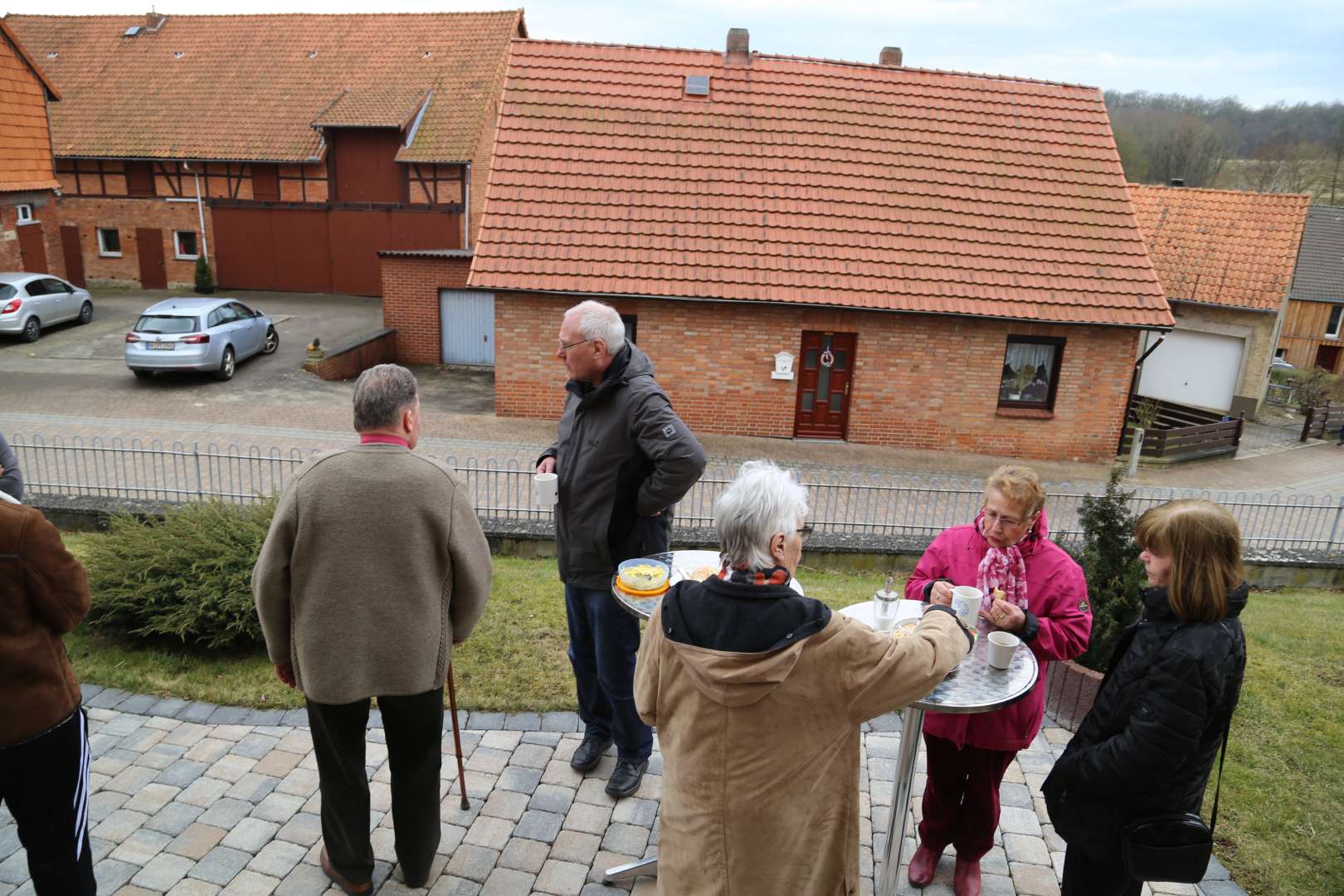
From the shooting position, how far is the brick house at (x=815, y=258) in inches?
563

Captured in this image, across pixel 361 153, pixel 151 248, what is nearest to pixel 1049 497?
pixel 361 153

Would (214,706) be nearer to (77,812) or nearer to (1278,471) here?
(77,812)

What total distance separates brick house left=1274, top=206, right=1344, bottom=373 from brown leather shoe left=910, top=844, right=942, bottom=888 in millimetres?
39614

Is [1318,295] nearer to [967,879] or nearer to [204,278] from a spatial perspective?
[204,278]

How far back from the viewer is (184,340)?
52.9 ft

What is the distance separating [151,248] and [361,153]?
716 centimetres

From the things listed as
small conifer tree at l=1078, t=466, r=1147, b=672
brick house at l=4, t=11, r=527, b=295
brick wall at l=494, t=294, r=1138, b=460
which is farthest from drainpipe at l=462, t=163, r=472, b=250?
small conifer tree at l=1078, t=466, r=1147, b=672

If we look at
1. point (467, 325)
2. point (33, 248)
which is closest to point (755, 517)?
point (467, 325)

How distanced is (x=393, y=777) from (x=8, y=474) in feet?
10.1

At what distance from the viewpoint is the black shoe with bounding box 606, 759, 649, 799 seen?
4391 mm

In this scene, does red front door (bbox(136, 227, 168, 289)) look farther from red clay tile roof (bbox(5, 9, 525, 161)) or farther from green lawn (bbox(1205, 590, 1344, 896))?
green lawn (bbox(1205, 590, 1344, 896))

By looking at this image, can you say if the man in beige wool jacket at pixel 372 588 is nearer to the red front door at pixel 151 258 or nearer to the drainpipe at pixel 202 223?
the drainpipe at pixel 202 223

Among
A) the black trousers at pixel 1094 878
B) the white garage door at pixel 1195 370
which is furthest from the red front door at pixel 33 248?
the white garage door at pixel 1195 370

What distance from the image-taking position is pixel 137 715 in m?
5.05
